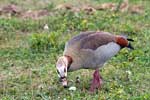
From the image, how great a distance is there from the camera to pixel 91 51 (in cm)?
605

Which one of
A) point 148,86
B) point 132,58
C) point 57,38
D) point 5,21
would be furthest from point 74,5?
point 148,86

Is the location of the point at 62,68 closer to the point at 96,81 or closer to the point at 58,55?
the point at 96,81

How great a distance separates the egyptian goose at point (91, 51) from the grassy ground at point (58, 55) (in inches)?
12.5

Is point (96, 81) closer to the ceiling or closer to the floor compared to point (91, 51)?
closer to the floor

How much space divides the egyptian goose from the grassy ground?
32cm

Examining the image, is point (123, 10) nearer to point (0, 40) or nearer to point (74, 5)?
point (74, 5)

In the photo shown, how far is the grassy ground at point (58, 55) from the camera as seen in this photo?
20.4 feet

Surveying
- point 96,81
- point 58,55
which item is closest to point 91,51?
point 96,81

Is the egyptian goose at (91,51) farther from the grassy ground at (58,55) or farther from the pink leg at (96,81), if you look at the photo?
the grassy ground at (58,55)

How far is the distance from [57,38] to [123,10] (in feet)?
7.34

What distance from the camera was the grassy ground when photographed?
6215mm

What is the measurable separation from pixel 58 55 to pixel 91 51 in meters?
1.55

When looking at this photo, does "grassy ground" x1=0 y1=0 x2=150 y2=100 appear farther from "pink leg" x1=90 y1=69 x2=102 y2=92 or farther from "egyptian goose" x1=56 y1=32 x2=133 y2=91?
"egyptian goose" x1=56 y1=32 x2=133 y2=91

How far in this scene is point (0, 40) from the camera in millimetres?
8242
